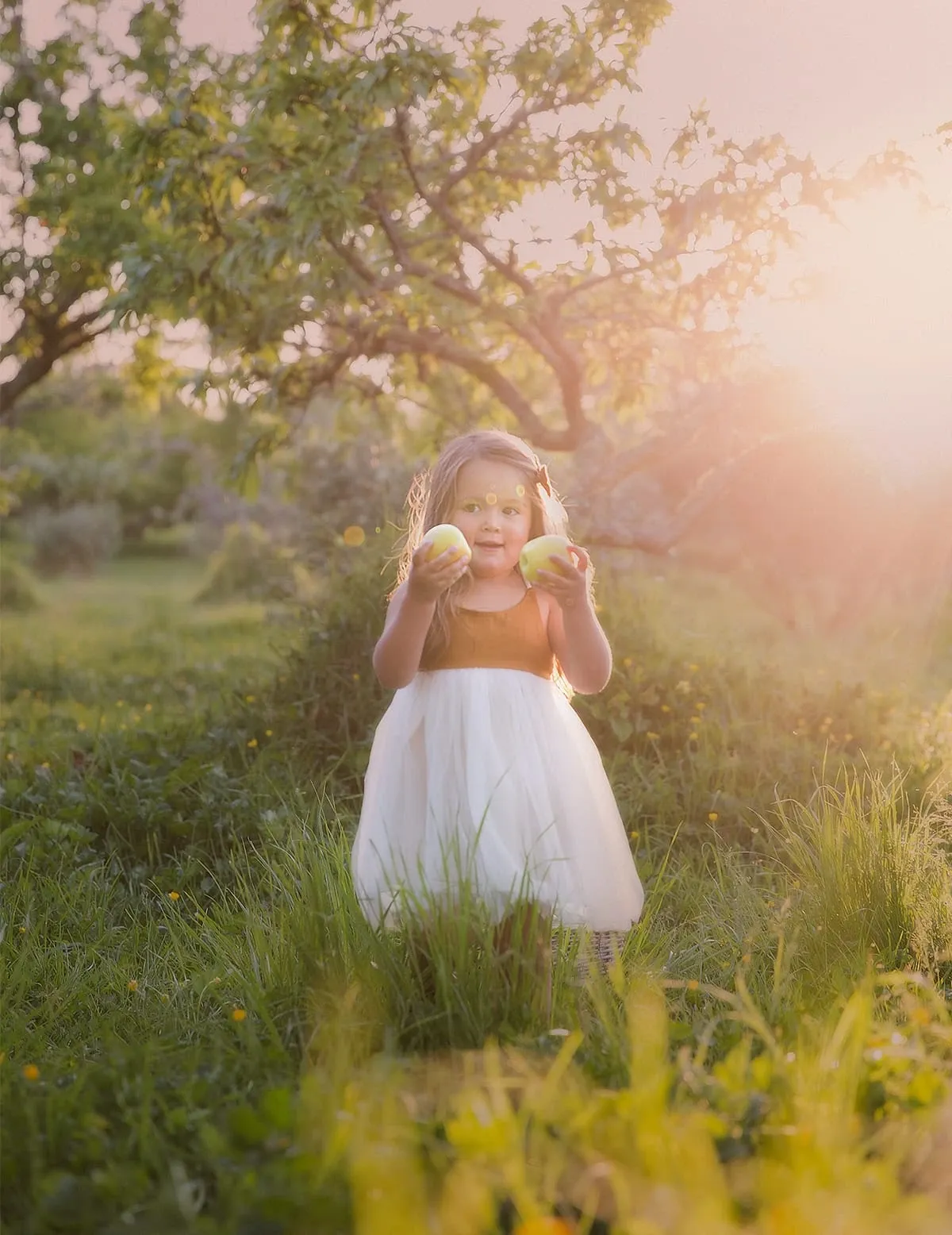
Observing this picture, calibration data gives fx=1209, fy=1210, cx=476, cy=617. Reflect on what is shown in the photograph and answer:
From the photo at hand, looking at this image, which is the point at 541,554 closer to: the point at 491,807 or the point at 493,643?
the point at 493,643

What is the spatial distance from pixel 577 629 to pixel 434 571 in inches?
17.9

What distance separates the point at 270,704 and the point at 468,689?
3021 mm

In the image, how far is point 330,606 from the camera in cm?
598

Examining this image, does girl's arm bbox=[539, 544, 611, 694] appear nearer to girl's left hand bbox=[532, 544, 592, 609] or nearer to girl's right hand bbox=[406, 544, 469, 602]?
girl's left hand bbox=[532, 544, 592, 609]

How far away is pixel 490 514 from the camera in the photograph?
10.3 feet

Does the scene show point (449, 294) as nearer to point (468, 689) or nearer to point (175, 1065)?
point (468, 689)

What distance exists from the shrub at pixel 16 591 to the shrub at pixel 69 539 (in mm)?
11790

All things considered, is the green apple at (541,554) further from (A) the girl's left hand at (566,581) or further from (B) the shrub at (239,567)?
(B) the shrub at (239,567)

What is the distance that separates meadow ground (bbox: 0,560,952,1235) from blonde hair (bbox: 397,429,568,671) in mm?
742

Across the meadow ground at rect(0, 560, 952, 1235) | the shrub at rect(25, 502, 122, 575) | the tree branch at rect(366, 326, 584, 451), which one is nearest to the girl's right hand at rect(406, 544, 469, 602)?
the meadow ground at rect(0, 560, 952, 1235)

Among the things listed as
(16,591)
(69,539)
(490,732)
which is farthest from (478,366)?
(69,539)

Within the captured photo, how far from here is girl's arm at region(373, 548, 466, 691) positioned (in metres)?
2.86

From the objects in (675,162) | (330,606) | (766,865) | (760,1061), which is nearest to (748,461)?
(675,162)

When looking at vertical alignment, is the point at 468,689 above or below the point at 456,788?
above
